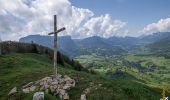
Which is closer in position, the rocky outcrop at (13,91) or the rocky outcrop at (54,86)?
the rocky outcrop at (54,86)

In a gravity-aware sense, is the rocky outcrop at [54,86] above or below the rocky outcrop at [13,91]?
above

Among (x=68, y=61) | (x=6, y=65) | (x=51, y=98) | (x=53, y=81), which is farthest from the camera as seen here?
(x=68, y=61)

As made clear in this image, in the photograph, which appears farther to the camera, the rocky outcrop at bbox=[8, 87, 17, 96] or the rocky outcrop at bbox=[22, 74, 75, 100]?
the rocky outcrop at bbox=[8, 87, 17, 96]

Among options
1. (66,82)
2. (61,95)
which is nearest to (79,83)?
(66,82)

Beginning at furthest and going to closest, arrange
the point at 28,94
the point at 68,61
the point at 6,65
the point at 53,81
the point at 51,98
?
the point at 68,61
the point at 6,65
the point at 53,81
the point at 28,94
the point at 51,98

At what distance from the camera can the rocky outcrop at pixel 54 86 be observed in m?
41.2

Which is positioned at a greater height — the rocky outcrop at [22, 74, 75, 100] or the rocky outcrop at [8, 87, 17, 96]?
the rocky outcrop at [22, 74, 75, 100]

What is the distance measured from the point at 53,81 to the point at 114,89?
27.4 ft

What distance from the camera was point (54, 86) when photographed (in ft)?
139

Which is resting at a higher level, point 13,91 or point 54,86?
point 54,86

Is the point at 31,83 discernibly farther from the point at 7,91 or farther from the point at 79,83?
the point at 79,83

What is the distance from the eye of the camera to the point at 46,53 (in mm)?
114875

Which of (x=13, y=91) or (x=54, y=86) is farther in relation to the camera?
(x=13, y=91)

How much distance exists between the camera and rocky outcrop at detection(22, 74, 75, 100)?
4116 cm
